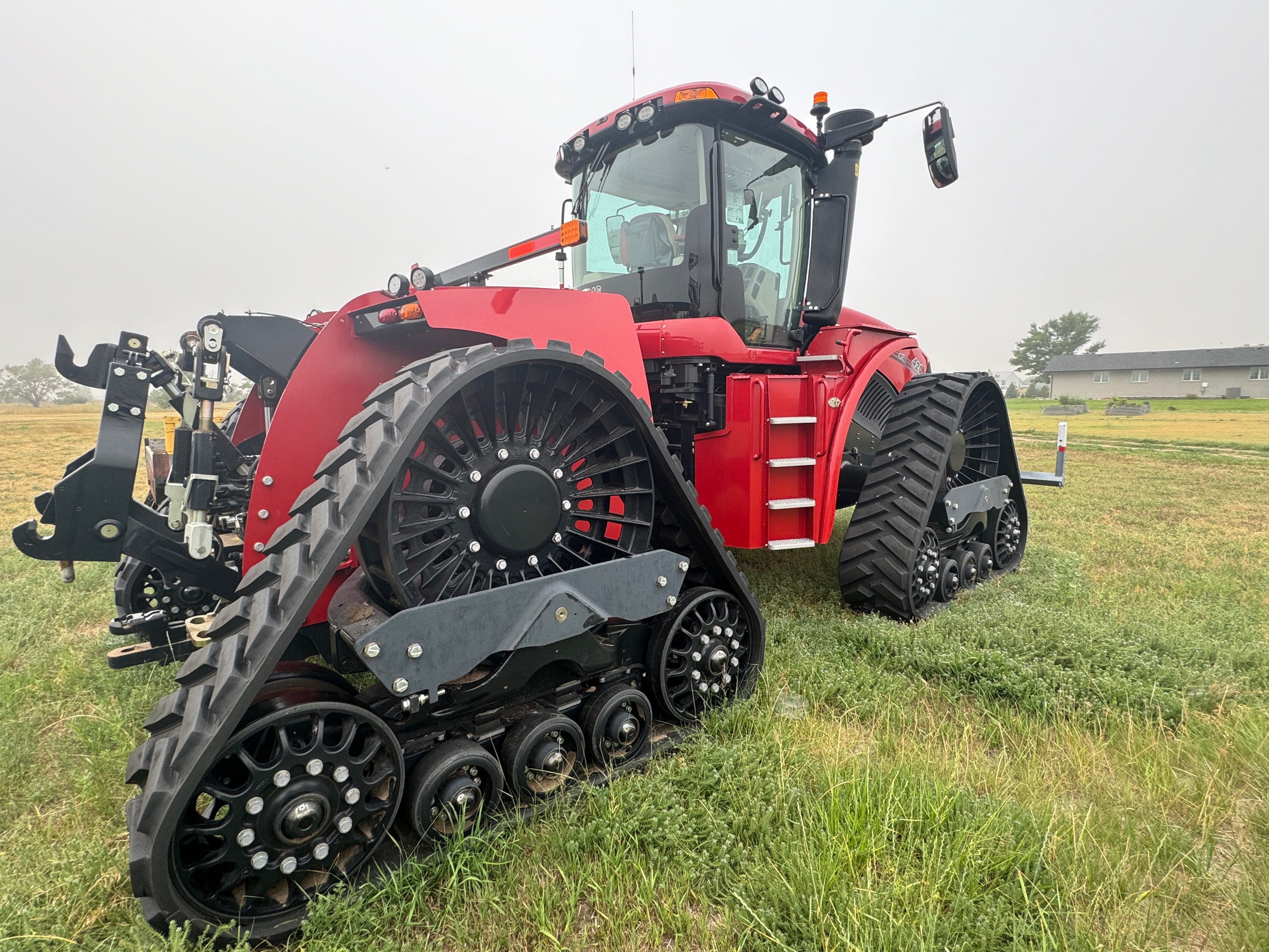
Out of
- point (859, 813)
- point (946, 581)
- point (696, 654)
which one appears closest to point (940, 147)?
point (946, 581)

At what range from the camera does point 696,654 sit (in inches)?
108

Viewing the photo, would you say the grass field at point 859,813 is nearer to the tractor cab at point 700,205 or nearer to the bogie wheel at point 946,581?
the bogie wheel at point 946,581

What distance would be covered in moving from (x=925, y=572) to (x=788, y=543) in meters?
1.22

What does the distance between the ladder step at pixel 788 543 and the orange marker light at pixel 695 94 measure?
2.52 meters

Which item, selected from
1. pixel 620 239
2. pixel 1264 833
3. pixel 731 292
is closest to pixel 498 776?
pixel 1264 833

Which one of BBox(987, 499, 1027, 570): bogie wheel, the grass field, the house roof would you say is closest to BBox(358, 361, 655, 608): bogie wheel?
the grass field

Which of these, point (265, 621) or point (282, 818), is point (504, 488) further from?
point (282, 818)

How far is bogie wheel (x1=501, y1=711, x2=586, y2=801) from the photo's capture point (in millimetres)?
2156

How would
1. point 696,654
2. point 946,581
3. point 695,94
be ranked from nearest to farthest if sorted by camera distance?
point 696,654 → point 695,94 → point 946,581

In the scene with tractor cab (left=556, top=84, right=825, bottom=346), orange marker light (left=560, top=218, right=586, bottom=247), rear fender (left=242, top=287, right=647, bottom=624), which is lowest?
rear fender (left=242, top=287, right=647, bottom=624)

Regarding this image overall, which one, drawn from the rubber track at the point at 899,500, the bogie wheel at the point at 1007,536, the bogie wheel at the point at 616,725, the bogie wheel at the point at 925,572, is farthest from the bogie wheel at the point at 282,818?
the bogie wheel at the point at 1007,536

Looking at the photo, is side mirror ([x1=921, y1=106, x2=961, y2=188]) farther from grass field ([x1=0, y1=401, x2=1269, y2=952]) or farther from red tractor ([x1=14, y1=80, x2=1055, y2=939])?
grass field ([x1=0, y1=401, x2=1269, y2=952])

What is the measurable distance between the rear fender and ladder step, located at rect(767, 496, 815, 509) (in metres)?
1.34

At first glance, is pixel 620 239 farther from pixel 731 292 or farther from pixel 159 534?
pixel 159 534
